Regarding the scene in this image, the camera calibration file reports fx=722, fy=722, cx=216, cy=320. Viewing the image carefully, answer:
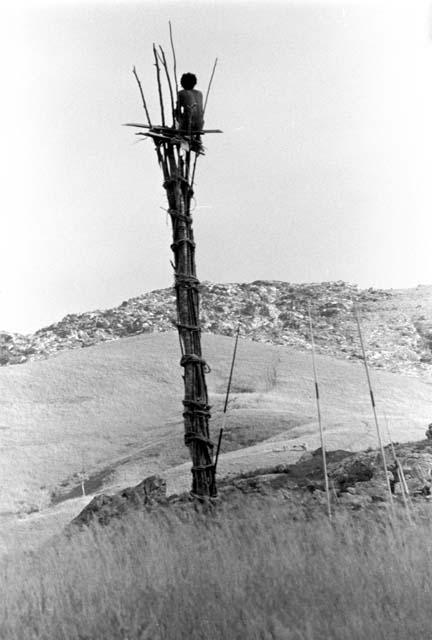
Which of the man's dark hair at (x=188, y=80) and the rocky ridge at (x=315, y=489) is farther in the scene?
the man's dark hair at (x=188, y=80)

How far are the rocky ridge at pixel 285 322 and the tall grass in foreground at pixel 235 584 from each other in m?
33.7

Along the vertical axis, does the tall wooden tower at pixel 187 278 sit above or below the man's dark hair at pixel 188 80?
below

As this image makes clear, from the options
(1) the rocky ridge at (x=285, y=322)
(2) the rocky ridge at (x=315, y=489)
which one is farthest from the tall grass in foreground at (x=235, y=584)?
(1) the rocky ridge at (x=285, y=322)

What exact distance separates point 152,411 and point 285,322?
31.9 m

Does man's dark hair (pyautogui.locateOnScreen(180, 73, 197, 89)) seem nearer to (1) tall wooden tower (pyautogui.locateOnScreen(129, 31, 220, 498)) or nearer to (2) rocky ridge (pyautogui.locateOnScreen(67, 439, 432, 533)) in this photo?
(1) tall wooden tower (pyautogui.locateOnScreen(129, 31, 220, 498))

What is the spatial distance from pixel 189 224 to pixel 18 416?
77.6ft

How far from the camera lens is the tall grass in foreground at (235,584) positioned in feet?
12.0

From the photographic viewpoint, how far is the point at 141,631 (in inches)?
158

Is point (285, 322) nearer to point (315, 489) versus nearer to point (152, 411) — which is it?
point (152, 411)

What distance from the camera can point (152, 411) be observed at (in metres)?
28.3

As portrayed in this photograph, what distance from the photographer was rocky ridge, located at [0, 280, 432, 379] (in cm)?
4528

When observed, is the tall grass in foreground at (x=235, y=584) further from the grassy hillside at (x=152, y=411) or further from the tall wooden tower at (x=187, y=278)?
the grassy hillside at (x=152, y=411)

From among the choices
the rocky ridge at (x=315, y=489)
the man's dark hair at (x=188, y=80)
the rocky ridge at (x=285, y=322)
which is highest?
the rocky ridge at (x=285, y=322)

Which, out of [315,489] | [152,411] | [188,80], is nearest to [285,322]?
[152,411]
